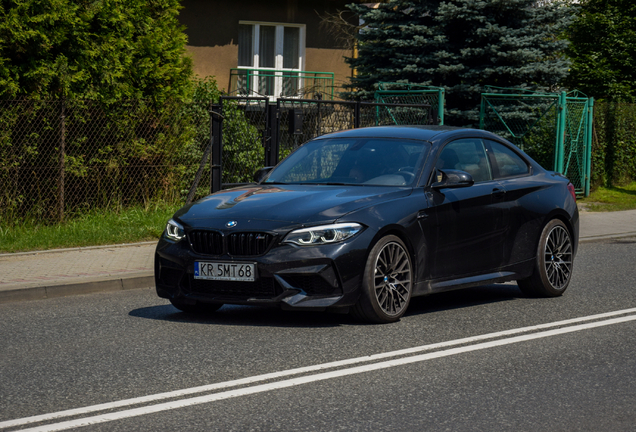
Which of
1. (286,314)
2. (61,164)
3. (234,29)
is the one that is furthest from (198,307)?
(234,29)

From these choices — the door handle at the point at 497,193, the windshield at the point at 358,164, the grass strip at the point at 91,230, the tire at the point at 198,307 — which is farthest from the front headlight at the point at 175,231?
the grass strip at the point at 91,230

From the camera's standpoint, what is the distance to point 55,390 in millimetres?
5344

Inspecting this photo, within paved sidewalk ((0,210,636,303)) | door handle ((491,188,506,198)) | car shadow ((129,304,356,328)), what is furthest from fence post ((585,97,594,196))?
car shadow ((129,304,356,328))

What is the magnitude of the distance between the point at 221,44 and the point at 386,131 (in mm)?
19019

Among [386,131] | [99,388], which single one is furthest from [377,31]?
[99,388]

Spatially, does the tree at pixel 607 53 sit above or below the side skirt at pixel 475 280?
above

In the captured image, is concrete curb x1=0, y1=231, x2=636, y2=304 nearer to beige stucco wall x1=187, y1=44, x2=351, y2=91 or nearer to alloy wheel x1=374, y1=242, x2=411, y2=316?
alloy wheel x1=374, y1=242, x2=411, y2=316

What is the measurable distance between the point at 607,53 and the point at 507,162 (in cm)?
2294

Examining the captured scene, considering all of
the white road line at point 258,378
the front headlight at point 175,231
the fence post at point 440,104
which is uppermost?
the fence post at point 440,104

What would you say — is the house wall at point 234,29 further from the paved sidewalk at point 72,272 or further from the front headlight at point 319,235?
the front headlight at point 319,235

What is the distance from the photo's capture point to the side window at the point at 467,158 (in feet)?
26.6

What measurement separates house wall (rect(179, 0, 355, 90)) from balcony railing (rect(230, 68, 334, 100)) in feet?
1.04

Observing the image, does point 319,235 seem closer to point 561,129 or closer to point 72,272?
point 72,272

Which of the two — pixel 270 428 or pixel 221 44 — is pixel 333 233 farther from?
pixel 221 44
